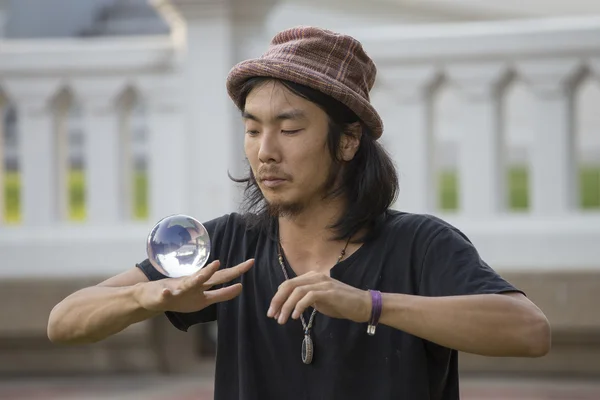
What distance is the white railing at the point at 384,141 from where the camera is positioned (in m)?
6.40

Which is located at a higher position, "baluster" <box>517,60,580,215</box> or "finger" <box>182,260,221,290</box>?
"baluster" <box>517,60,580,215</box>

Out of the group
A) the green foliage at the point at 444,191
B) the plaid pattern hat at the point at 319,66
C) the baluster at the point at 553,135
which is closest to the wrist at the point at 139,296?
the plaid pattern hat at the point at 319,66

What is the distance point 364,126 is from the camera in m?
3.41

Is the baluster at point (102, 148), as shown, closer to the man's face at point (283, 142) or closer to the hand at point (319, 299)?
the man's face at point (283, 142)

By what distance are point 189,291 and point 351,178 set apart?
0.63 meters

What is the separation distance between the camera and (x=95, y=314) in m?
3.21

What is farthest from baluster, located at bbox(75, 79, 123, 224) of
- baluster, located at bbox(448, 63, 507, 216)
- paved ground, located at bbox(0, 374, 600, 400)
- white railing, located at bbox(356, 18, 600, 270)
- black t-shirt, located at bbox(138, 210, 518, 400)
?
black t-shirt, located at bbox(138, 210, 518, 400)

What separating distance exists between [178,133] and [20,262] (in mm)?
1006

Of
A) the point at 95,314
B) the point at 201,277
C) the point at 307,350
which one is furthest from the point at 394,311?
the point at 95,314

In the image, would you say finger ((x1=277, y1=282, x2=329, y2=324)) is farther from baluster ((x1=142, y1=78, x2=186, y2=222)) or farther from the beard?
baluster ((x1=142, y1=78, x2=186, y2=222))

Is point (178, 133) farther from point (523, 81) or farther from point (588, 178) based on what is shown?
point (588, 178)

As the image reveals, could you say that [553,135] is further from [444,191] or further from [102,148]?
[444,191]

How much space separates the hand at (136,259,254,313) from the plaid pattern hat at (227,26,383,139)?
1.46 feet

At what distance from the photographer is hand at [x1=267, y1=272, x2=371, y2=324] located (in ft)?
9.25
